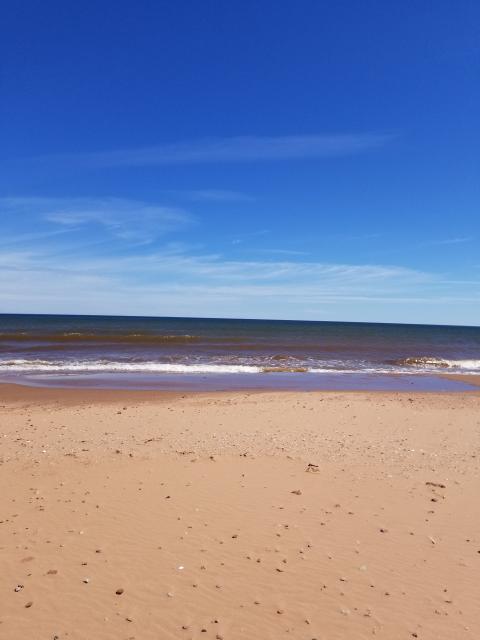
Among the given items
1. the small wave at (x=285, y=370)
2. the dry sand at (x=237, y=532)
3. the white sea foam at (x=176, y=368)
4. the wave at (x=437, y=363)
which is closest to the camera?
the dry sand at (x=237, y=532)

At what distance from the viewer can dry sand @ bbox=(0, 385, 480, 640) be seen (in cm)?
395

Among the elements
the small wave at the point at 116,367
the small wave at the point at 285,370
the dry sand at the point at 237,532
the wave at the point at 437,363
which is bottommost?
the dry sand at the point at 237,532

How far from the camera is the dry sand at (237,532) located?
3949 millimetres

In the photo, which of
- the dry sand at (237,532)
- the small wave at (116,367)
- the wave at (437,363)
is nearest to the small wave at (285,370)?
the small wave at (116,367)

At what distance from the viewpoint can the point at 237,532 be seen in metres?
5.40

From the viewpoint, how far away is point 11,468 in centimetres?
729

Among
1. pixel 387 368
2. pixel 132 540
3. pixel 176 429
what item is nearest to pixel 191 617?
pixel 132 540

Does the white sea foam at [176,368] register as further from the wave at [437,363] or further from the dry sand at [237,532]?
the dry sand at [237,532]

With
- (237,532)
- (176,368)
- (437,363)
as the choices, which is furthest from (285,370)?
(237,532)

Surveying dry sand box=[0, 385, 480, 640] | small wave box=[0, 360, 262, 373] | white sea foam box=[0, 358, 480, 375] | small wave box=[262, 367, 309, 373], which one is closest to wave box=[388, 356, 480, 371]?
white sea foam box=[0, 358, 480, 375]

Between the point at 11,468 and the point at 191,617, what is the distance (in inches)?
182

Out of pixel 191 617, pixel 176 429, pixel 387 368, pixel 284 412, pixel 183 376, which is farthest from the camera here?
pixel 387 368

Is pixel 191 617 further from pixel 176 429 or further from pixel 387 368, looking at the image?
pixel 387 368

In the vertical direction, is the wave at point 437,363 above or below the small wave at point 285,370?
above
